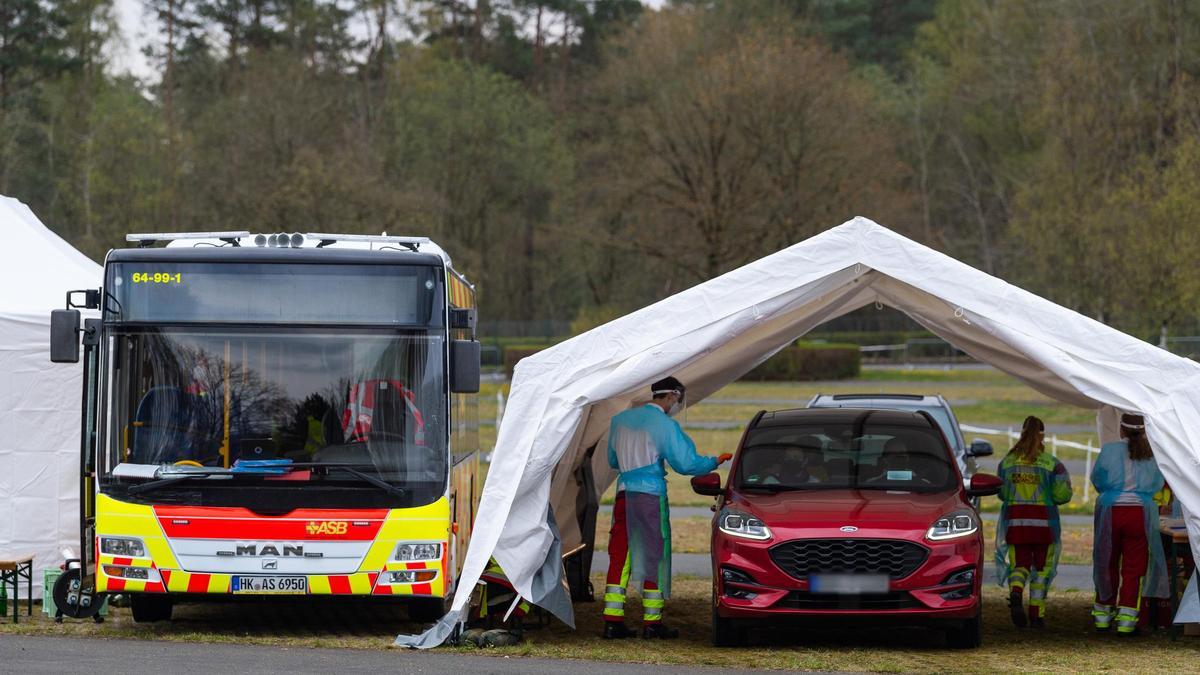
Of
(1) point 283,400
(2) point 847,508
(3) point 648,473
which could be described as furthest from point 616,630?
(1) point 283,400

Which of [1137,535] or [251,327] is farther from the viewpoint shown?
[1137,535]

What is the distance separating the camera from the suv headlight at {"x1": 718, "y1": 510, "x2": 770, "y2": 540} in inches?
440

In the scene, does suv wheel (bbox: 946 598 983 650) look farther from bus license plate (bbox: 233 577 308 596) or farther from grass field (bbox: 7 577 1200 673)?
bus license plate (bbox: 233 577 308 596)

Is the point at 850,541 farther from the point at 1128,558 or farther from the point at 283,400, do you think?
the point at 283,400

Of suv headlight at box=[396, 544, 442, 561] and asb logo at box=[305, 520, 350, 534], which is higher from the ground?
asb logo at box=[305, 520, 350, 534]

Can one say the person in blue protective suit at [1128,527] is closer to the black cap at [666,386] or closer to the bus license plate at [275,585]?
the black cap at [666,386]

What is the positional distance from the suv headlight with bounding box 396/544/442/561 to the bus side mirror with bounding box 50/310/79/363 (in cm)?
260

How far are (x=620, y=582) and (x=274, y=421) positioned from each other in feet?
9.16

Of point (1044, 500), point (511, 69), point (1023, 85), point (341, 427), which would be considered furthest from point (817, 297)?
point (511, 69)

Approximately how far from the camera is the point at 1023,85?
59938 millimetres

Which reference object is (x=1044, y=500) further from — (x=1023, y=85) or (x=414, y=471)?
(x=1023, y=85)

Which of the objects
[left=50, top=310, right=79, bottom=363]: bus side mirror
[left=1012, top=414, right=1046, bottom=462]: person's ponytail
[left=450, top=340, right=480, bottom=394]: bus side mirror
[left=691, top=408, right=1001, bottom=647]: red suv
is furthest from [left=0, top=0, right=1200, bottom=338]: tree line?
[left=50, top=310, right=79, bottom=363]: bus side mirror

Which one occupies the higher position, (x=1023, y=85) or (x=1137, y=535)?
(x=1023, y=85)

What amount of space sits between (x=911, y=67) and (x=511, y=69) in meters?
18.6
